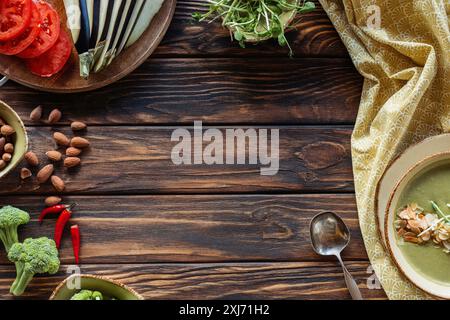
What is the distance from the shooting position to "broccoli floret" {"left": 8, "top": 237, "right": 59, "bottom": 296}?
1662 mm

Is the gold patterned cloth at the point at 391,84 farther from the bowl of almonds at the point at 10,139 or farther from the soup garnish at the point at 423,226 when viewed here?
the bowl of almonds at the point at 10,139

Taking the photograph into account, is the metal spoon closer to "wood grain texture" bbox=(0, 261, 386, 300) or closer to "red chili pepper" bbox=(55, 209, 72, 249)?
"wood grain texture" bbox=(0, 261, 386, 300)

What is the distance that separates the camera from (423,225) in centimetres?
170

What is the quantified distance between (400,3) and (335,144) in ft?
1.37

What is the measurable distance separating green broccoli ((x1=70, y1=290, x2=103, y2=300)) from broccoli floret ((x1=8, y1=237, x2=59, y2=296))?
0.10 m

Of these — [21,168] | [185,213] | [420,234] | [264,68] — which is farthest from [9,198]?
[420,234]

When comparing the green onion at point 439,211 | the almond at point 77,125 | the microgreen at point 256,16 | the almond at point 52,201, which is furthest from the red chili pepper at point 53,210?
the green onion at point 439,211

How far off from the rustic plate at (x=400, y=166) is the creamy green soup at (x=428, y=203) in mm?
39

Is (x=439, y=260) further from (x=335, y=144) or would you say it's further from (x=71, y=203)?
(x=71, y=203)

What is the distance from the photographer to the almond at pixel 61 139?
1.75 metres

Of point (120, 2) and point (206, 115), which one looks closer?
point (120, 2)

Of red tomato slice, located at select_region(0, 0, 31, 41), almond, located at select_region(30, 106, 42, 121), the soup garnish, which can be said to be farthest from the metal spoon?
red tomato slice, located at select_region(0, 0, 31, 41)

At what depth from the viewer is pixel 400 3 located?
1.72m

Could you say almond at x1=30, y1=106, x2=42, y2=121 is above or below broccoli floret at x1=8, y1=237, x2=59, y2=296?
above
